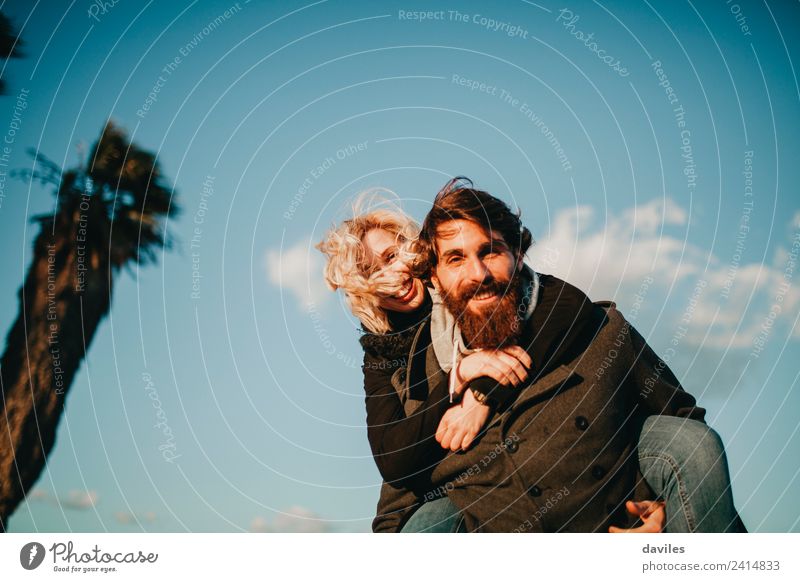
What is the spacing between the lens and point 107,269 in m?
5.28

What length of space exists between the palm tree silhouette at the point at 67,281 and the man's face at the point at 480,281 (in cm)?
226

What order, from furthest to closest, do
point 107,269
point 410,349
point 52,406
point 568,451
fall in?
point 107,269, point 52,406, point 410,349, point 568,451

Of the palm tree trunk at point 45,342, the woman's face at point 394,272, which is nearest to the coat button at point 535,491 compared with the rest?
the woman's face at point 394,272

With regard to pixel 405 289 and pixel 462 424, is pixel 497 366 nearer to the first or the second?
pixel 462 424

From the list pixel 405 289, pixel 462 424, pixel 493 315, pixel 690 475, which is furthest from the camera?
pixel 405 289

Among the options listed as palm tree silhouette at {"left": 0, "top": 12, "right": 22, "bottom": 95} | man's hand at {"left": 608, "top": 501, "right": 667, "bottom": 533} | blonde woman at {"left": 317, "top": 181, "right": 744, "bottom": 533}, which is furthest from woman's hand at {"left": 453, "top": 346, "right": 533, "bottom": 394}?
palm tree silhouette at {"left": 0, "top": 12, "right": 22, "bottom": 95}

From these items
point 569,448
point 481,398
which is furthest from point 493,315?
point 569,448

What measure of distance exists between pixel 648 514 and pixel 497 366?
1.23 m
